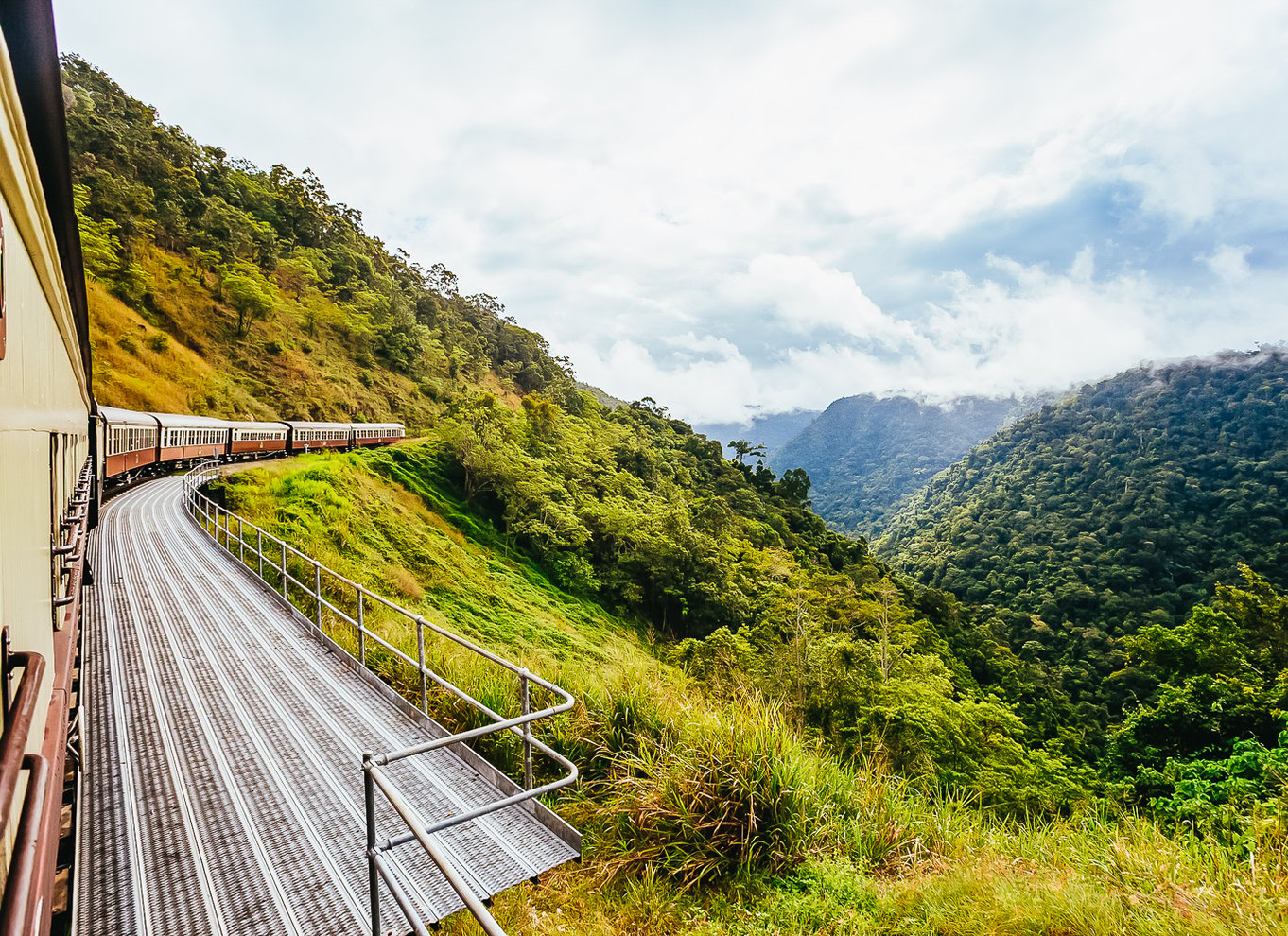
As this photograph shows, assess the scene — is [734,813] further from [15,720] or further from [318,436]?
[318,436]

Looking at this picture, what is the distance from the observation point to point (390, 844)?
266cm

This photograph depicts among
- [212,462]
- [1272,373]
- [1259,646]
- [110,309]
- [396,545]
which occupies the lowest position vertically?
[1259,646]

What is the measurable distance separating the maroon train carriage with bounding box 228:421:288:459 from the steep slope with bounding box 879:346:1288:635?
49.4 meters

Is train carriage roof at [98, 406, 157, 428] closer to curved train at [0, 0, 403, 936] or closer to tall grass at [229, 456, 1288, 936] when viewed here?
curved train at [0, 0, 403, 936]

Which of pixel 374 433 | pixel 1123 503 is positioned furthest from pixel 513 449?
pixel 1123 503

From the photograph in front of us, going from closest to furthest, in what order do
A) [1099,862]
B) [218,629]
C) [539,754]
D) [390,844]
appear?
1. [390,844]
2. [1099,862]
3. [539,754]
4. [218,629]

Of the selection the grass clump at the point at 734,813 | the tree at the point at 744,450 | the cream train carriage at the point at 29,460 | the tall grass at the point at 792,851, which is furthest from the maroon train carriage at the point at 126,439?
the tree at the point at 744,450

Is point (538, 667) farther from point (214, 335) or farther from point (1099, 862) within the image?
point (214, 335)

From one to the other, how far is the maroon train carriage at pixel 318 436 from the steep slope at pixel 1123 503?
47.6 m

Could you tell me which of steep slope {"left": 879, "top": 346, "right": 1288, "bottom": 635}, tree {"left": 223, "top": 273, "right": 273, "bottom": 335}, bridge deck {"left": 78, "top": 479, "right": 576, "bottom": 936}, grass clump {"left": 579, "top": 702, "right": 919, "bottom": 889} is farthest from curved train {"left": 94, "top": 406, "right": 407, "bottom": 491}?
steep slope {"left": 879, "top": 346, "right": 1288, "bottom": 635}

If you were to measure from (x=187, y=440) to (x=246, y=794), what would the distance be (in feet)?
72.5

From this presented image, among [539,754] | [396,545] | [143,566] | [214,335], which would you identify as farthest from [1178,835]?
[214,335]

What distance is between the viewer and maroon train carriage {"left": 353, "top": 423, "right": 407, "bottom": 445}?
32.7m

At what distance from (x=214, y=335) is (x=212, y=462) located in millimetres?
18836
